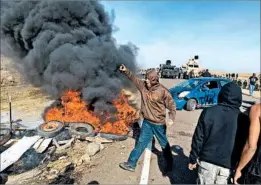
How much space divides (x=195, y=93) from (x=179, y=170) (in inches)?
330

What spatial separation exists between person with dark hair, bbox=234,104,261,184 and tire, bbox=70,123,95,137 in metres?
5.68

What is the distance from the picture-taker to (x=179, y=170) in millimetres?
6160

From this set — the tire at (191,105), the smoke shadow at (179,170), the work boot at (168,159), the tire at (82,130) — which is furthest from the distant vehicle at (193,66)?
the work boot at (168,159)

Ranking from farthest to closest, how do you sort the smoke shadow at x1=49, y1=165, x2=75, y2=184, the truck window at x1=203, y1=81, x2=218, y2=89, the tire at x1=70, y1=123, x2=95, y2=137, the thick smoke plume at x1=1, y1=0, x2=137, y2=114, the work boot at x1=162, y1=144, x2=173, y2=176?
the truck window at x1=203, y1=81, x2=218, y2=89
the thick smoke plume at x1=1, y1=0, x2=137, y2=114
the tire at x1=70, y1=123, x2=95, y2=137
the work boot at x1=162, y1=144, x2=173, y2=176
the smoke shadow at x1=49, y1=165, x2=75, y2=184

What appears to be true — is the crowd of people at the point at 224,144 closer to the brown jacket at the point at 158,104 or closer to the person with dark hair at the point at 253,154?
the person with dark hair at the point at 253,154

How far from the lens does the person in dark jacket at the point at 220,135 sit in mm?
3748

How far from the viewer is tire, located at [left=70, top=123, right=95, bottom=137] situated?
340 inches

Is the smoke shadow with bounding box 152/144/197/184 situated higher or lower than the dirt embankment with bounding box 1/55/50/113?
lower

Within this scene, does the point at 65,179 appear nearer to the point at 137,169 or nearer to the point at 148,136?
the point at 137,169

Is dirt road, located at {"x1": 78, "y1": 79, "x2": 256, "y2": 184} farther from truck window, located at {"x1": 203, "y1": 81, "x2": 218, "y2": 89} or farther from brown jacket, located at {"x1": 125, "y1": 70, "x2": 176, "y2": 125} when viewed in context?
truck window, located at {"x1": 203, "y1": 81, "x2": 218, "y2": 89}

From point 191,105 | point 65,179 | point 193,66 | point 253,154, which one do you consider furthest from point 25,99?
point 193,66

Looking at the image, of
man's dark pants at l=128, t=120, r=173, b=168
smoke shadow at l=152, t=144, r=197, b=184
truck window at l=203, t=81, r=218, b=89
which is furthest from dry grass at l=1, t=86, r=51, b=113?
man's dark pants at l=128, t=120, r=173, b=168

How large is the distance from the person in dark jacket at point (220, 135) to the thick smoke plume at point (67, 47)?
818 centimetres

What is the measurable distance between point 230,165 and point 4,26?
15705mm
